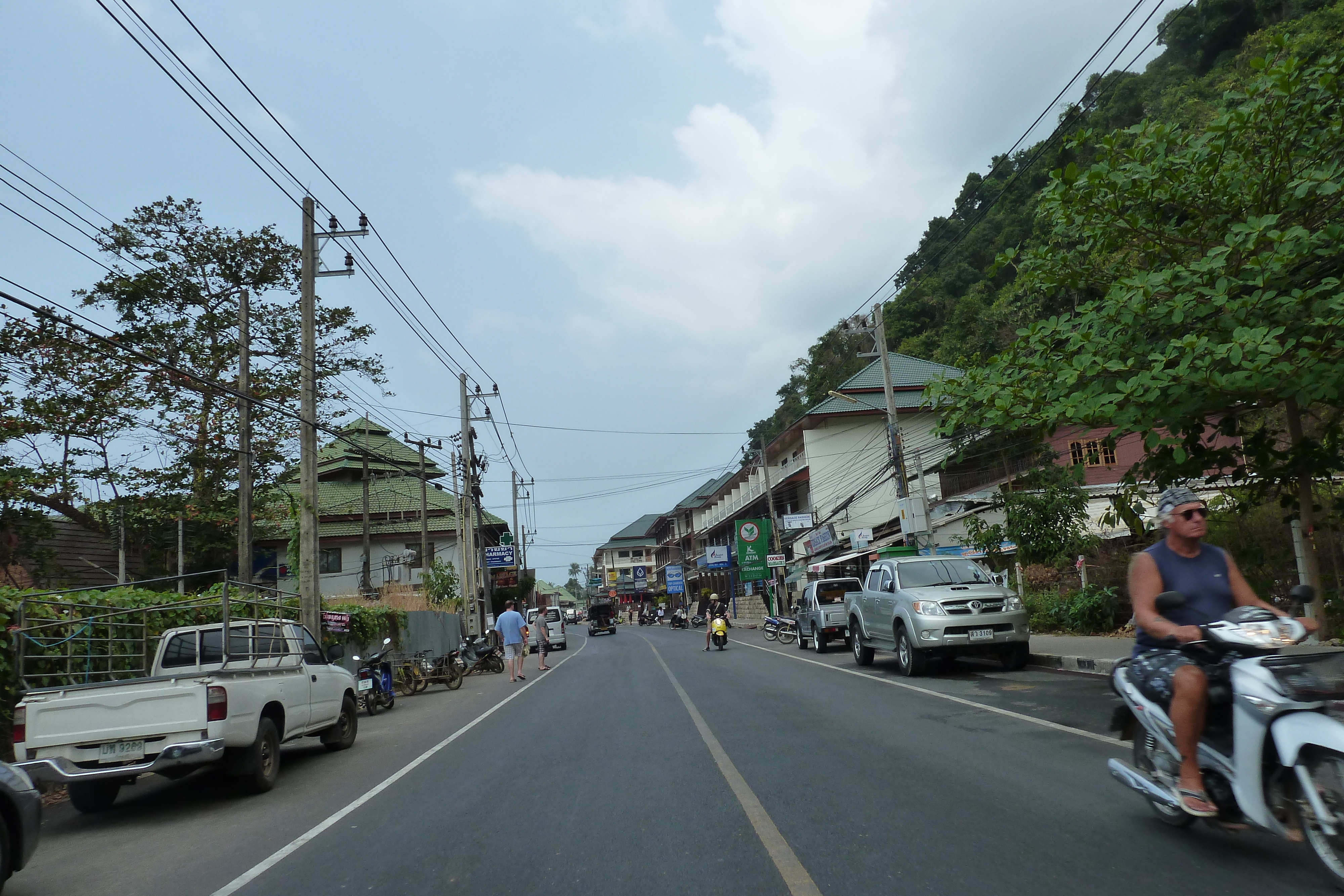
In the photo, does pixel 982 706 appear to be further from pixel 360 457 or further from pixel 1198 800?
pixel 360 457

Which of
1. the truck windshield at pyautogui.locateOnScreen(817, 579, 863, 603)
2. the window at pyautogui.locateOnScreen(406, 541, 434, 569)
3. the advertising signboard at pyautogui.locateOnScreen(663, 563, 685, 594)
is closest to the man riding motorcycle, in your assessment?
the truck windshield at pyautogui.locateOnScreen(817, 579, 863, 603)

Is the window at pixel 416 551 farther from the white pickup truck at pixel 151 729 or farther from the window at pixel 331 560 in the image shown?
the white pickup truck at pixel 151 729

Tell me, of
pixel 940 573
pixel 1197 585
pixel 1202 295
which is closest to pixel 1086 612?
pixel 940 573

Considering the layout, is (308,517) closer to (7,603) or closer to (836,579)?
(7,603)

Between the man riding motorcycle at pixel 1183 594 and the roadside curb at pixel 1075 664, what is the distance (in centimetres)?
783

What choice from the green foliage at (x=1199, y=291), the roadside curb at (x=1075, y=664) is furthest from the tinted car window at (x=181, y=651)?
the roadside curb at (x=1075, y=664)

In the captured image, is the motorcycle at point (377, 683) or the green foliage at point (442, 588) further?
the green foliage at point (442, 588)

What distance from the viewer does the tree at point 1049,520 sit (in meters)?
21.8

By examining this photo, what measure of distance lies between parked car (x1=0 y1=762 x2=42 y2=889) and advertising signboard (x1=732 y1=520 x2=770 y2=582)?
44.3 m

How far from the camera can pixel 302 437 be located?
17.1 m

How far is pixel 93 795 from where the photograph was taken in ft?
26.8

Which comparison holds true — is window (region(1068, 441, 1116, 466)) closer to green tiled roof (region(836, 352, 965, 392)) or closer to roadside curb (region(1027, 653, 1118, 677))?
green tiled roof (region(836, 352, 965, 392))

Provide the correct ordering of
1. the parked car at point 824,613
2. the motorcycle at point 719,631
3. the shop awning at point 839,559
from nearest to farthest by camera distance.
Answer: the parked car at point 824,613, the motorcycle at point 719,631, the shop awning at point 839,559

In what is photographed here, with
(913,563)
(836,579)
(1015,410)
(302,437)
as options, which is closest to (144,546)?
(302,437)
